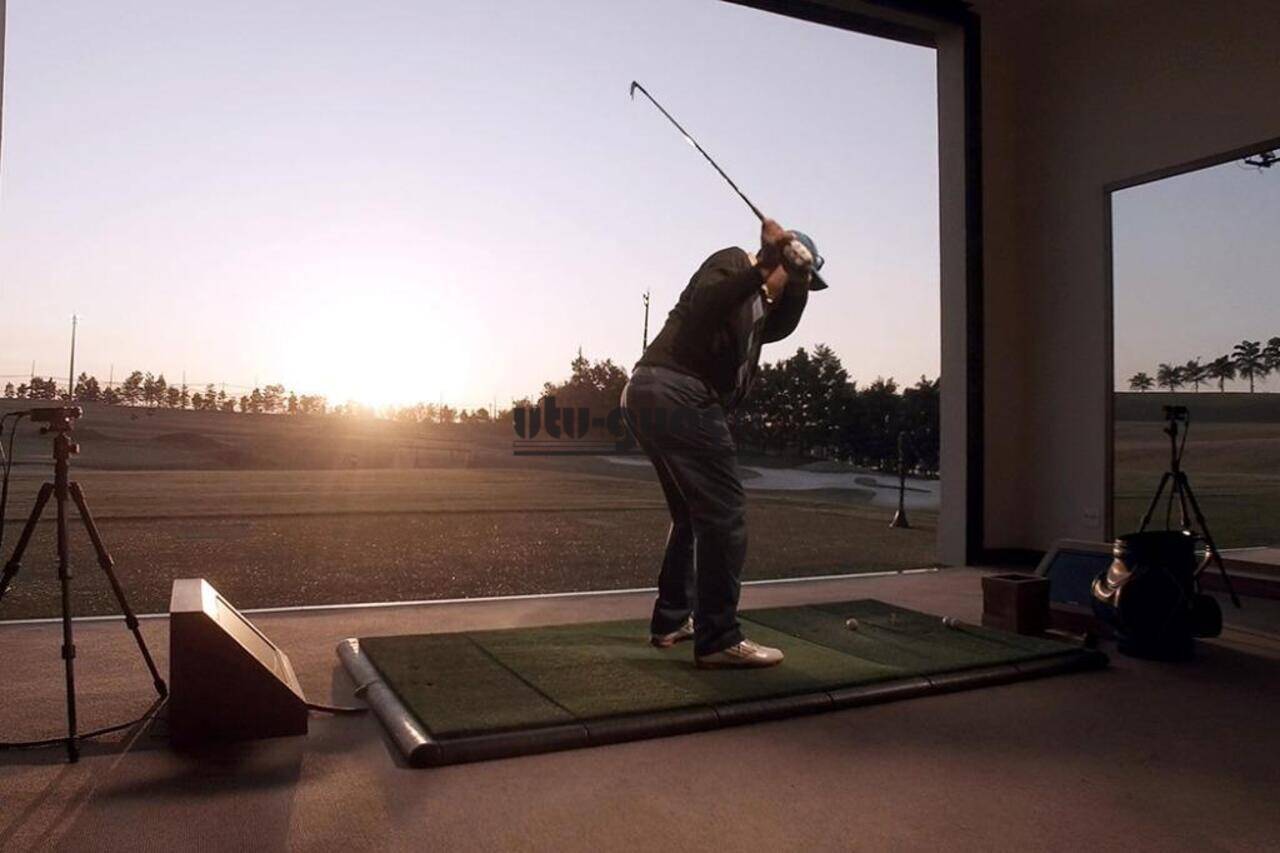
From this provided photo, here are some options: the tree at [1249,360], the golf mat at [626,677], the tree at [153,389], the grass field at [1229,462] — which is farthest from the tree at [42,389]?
the tree at [1249,360]

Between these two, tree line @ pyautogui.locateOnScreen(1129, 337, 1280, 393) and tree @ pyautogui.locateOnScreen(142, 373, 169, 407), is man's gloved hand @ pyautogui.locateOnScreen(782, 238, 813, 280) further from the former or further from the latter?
→ tree line @ pyautogui.locateOnScreen(1129, 337, 1280, 393)

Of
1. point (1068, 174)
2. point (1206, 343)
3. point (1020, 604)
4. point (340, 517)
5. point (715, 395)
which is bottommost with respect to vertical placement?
point (1020, 604)

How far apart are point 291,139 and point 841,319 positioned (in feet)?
10.7

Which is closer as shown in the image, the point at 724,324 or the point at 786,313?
the point at 724,324

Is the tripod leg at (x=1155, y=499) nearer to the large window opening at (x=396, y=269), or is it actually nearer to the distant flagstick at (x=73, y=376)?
the large window opening at (x=396, y=269)

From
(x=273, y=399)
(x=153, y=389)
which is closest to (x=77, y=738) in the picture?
(x=153, y=389)

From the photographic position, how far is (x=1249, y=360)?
5.50 m

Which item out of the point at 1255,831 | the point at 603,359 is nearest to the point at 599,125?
the point at 603,359

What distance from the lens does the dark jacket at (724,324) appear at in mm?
3436

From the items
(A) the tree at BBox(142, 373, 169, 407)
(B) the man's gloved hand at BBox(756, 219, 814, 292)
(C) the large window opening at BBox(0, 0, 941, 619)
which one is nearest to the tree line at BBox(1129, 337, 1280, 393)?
(C) the large window opening at BBox(0, 0, 941, 619)

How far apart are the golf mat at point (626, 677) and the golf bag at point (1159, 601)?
0.28m

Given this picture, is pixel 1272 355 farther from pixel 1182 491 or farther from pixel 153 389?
Result: pixel 153 389

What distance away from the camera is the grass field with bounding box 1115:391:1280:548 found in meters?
5.38

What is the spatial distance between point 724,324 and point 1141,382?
3.62m
